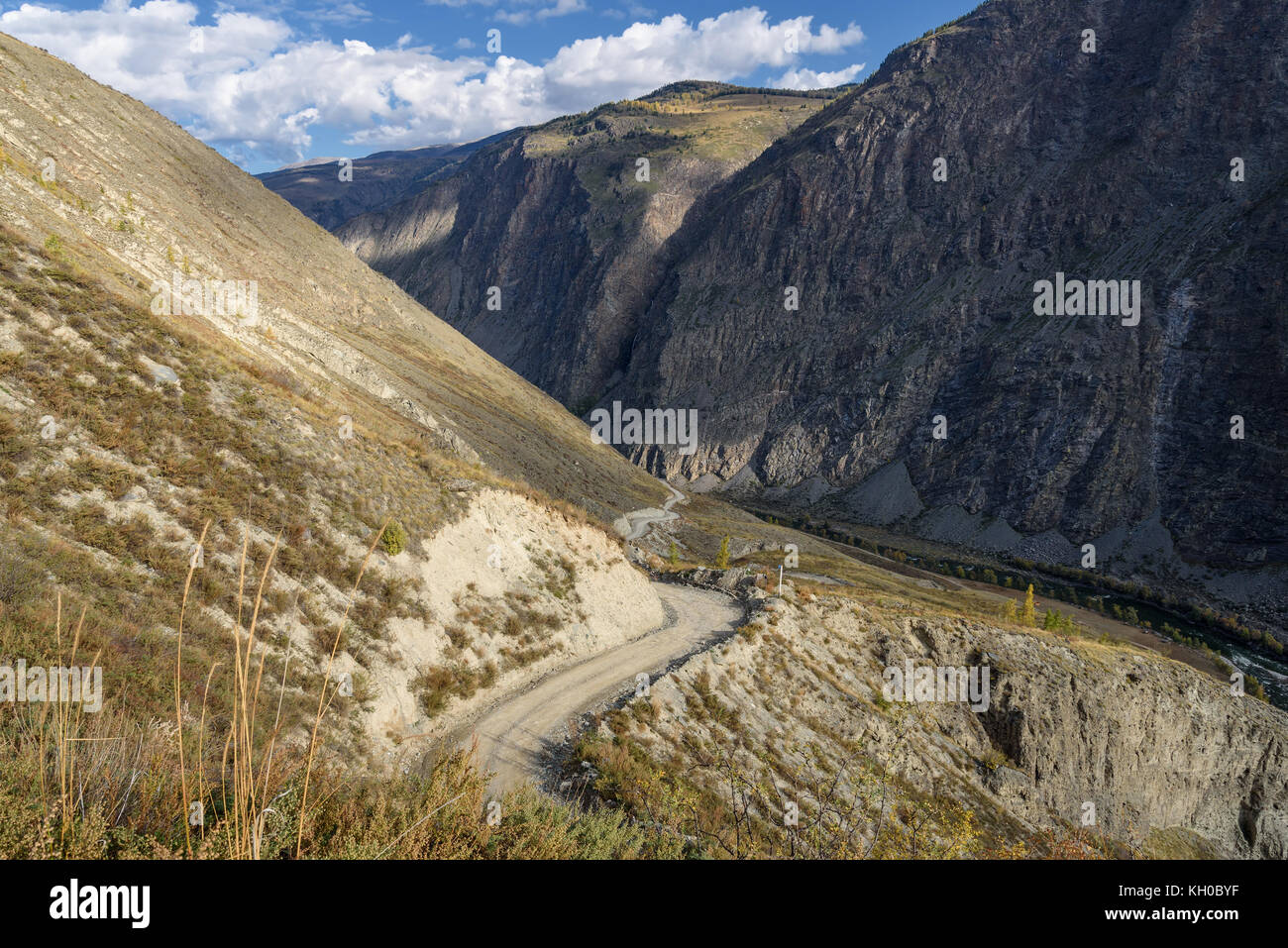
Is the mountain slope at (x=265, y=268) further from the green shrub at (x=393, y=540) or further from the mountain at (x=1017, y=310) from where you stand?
the mountain at (x=1017, y=310)

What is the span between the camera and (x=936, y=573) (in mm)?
92125

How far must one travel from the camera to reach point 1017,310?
405 feet

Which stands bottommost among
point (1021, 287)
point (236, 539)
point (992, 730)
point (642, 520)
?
point (992, 730)

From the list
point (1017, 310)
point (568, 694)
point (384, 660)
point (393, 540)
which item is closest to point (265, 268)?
point (393, 540)

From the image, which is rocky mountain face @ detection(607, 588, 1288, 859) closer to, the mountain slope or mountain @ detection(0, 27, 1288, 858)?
mountain @ detection(0, 27, 1288, 858)

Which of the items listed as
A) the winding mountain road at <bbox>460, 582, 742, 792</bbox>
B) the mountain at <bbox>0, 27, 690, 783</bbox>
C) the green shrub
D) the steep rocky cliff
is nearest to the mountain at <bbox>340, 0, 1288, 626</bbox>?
the steep rocky cliff

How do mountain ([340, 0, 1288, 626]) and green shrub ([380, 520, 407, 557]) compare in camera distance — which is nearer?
green shrub ([380, 520, 407, 557])

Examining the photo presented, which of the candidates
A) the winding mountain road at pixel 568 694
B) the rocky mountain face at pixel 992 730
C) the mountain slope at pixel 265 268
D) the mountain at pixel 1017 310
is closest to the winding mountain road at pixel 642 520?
the mountain slope at pixel 265 268

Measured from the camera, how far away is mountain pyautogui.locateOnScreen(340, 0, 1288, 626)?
318ft

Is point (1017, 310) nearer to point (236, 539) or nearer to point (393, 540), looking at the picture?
point (393, 540)

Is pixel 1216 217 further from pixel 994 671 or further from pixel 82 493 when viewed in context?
pixel 82 493

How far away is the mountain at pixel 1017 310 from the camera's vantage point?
9706cm

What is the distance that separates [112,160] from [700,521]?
70.3 m
